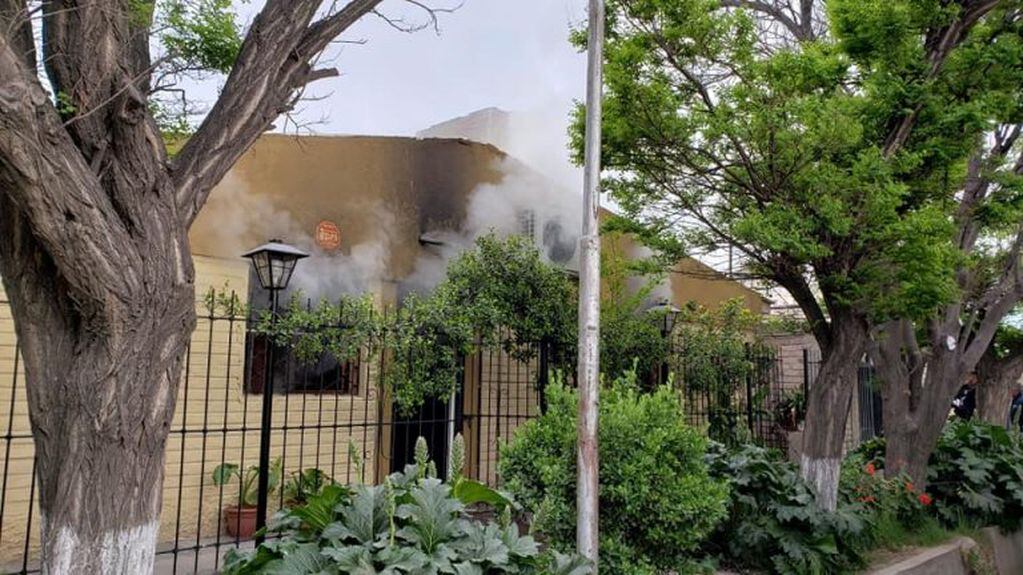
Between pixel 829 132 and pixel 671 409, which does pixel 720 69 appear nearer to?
pixel 829 132

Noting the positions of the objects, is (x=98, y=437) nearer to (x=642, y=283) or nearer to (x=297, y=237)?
(x=297, y=237)

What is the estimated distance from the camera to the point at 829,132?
18.5 ft

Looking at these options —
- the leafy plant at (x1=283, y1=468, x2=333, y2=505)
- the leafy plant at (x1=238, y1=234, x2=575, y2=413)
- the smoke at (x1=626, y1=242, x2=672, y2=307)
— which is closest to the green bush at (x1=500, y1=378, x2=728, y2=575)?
the leafy plant at (x1=238, y1=234, x2=575, y2=413)

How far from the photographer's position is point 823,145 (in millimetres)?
5781

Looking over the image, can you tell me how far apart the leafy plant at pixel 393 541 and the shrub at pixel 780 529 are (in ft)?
9.23

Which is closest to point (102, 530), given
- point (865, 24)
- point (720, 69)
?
point (720, 69)

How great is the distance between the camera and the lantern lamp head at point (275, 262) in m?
6.09

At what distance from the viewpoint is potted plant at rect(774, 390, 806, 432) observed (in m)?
12.8

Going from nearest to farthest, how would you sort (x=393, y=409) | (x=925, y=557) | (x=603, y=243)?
(x=925, y=557) → (x=393, y=409) → (x=603, y=243)

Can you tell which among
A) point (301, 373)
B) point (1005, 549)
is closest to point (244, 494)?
point (301, 373)

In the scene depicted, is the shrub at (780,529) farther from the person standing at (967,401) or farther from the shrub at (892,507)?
the person standing at (967,401)

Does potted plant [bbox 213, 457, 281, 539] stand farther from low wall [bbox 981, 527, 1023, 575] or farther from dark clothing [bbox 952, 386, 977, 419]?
dark clothing [bbox 952, 386, 977, 419]

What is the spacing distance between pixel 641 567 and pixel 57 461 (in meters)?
3.33

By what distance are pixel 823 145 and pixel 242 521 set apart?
645 cm
